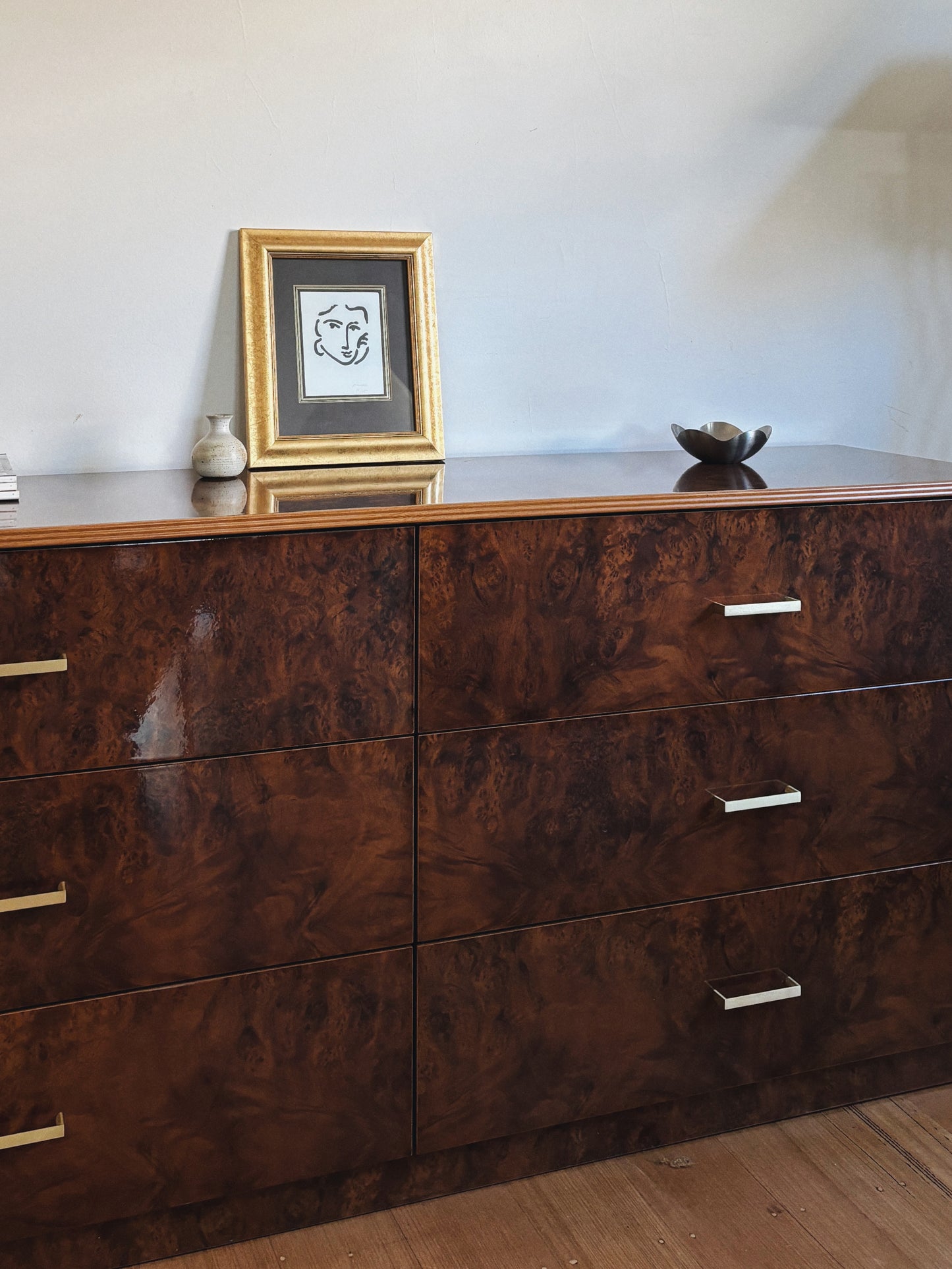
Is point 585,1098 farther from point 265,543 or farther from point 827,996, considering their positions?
point 265,543

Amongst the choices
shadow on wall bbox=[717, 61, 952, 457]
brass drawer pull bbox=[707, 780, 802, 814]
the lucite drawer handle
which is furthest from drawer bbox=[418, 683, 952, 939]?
shadow on wall bbox=[717, 61, 952, 457]

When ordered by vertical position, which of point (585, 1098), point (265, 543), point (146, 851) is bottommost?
point (585, 1098)

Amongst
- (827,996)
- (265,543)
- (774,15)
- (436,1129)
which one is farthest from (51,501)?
(774,15)

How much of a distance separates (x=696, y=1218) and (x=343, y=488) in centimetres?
106

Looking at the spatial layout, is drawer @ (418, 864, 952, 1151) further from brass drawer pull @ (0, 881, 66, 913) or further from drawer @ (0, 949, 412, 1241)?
brass drawer pull @ (0, 881, 66, 913)

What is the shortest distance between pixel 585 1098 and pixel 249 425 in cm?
104

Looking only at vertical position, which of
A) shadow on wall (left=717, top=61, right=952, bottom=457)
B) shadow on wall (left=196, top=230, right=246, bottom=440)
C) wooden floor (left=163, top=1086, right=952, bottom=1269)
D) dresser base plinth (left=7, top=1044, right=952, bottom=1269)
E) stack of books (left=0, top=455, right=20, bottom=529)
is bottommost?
wooden floor (left=163, top=1086, right=952, bottom=1269)

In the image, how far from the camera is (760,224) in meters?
1.91

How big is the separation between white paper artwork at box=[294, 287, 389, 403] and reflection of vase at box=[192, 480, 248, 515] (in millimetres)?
238

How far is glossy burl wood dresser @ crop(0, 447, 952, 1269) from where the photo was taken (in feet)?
4.07

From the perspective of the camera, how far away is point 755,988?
1559mm

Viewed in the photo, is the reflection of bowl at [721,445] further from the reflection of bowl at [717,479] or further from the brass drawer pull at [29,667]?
the brass drawer pull at [29,667]

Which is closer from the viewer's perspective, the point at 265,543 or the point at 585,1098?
the point at 265,543

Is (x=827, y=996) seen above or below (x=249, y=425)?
below
